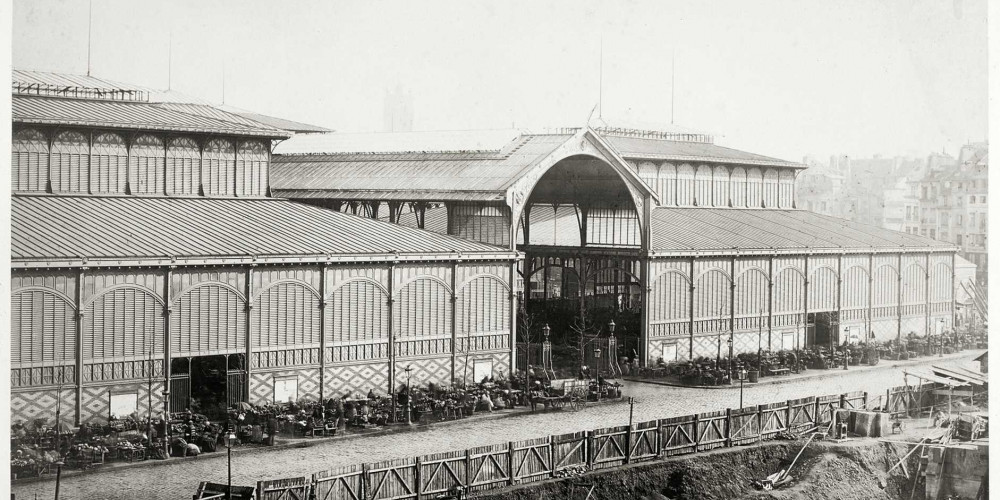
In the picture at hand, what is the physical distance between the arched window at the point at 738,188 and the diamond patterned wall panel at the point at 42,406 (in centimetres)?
5600

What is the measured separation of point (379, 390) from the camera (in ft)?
166

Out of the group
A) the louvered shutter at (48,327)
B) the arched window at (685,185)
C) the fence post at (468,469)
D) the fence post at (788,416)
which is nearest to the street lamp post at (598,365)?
the fence post at (788,416)

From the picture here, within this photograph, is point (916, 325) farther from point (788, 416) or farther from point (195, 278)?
point (195, 278)

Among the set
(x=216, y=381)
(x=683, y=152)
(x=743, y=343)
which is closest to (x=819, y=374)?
(x=743, y=343)

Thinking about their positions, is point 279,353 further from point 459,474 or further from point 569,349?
point 569,349

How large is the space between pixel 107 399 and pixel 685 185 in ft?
164

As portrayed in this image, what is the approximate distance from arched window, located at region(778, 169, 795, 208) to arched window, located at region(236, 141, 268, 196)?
46.3 meters

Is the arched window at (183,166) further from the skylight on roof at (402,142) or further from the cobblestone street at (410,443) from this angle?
the cobblestone street at (410,443)

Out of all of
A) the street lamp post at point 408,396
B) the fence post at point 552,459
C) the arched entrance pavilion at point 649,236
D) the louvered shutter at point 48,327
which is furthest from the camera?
the arched entrance pavilion at point 649,236

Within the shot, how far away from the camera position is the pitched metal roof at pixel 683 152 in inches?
3178

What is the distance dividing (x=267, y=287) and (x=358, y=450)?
28.8ft

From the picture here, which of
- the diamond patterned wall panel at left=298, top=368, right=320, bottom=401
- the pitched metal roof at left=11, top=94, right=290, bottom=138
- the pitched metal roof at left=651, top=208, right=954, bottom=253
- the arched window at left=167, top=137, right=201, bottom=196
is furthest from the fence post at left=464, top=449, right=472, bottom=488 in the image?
the pitched metal roof at left=651, top=208, right=954, bottom=253

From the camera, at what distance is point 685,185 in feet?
272

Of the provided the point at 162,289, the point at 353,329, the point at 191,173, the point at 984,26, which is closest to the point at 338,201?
the point at 191,173
